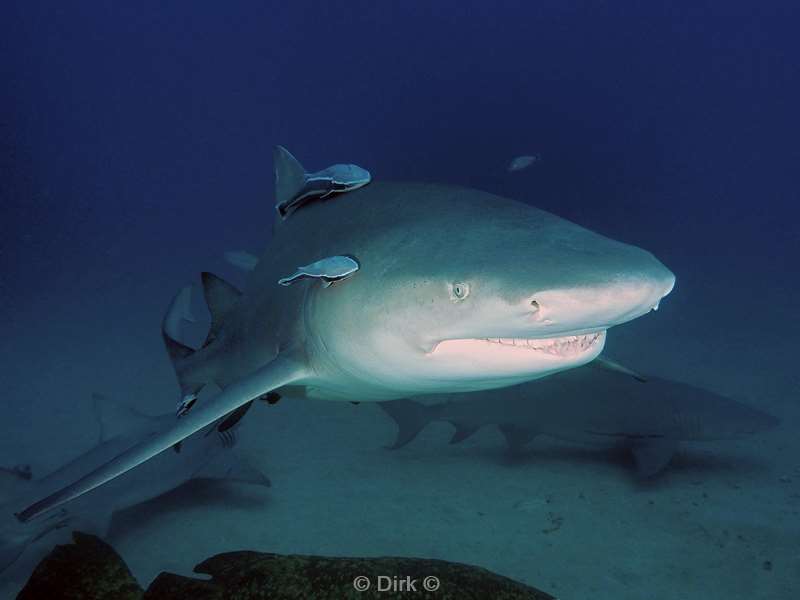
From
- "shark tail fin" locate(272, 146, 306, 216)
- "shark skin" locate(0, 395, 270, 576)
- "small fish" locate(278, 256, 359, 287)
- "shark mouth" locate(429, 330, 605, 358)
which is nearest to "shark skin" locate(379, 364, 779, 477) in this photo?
"shark skin" locate(0, 395, 270, 576)

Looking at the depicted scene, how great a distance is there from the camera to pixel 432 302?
2.08 metres

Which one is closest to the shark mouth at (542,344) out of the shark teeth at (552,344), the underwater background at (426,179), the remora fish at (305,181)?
the shark teeth at (552,344)

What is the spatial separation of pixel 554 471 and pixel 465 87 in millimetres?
55372

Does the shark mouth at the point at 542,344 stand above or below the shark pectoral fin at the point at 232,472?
above

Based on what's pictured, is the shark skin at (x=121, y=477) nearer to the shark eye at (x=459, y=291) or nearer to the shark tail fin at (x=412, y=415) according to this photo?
the shark tail fin at (x=412, y=415)

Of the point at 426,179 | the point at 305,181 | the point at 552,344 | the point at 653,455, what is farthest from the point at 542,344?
the point at 426,179

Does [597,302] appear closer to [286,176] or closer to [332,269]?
[332,269]

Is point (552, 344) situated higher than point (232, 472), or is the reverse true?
point (552, 344)

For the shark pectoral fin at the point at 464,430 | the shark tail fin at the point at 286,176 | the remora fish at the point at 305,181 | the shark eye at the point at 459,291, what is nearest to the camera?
the shark eye at the point at 459,291

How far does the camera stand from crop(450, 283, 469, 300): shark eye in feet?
6.47

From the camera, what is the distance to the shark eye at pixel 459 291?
1.97 metres

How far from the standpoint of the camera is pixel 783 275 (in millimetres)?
21578

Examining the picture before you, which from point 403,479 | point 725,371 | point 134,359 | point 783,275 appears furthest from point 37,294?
point 783,275

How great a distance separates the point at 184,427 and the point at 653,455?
4509 millimetres
